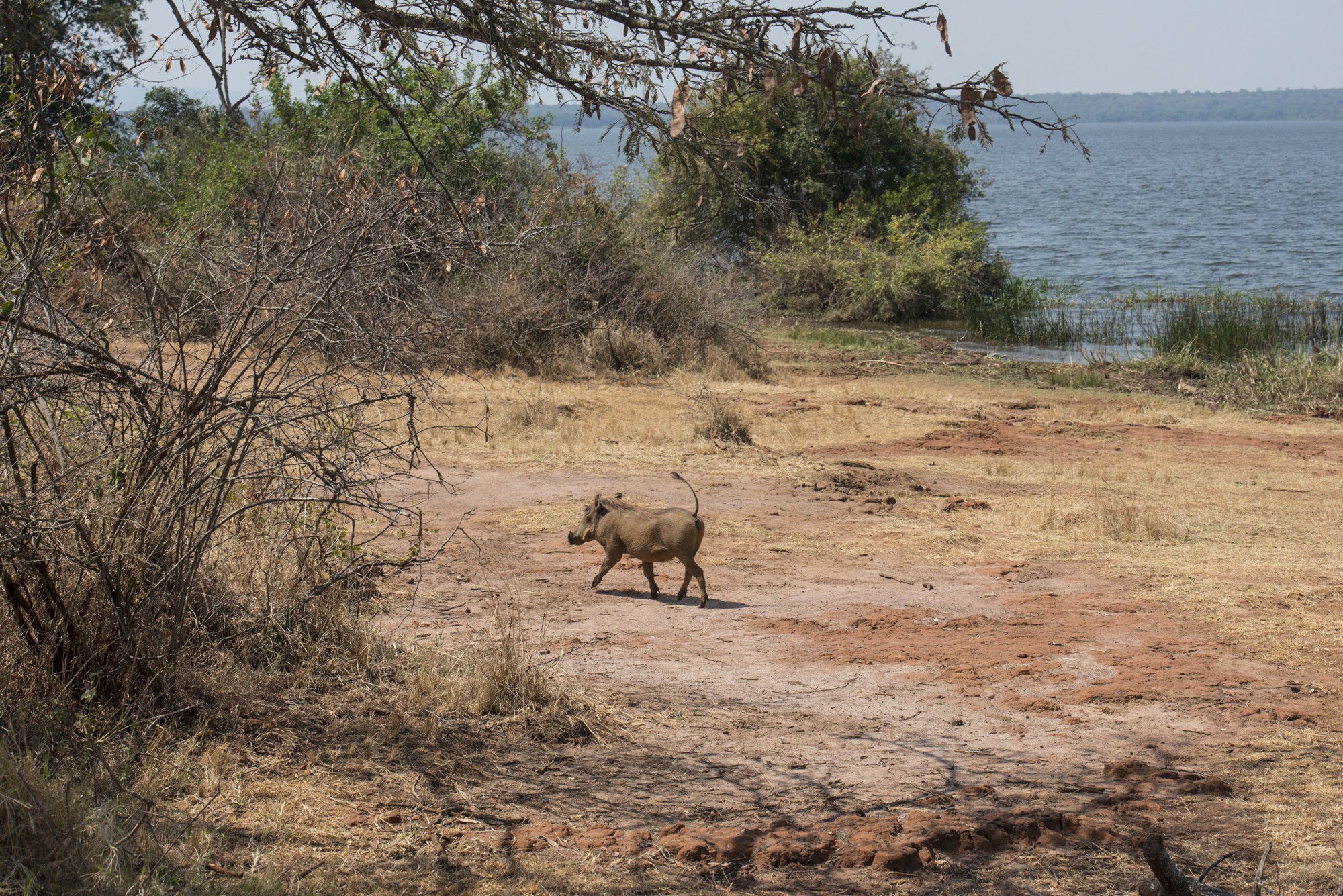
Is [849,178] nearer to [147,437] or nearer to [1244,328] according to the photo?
[1244,328]

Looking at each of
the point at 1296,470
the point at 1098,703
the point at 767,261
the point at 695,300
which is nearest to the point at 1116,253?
the point at 767,261

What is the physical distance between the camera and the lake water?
141 ft

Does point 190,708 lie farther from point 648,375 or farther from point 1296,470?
point 648,375

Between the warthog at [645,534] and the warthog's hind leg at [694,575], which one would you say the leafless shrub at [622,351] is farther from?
the warthog's hind leg at [694,575]

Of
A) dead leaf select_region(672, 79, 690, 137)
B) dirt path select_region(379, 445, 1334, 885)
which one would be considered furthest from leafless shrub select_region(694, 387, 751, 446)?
dead leaf select_region(672, 79, 690, 137)

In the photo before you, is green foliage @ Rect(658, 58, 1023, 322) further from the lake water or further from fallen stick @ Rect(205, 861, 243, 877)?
fallen stick @ Rect(205, 861, 243, 877)

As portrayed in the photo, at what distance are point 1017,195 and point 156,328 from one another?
9110 cm

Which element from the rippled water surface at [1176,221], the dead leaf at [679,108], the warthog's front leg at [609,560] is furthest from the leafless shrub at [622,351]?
the dead leaf at [679,108]

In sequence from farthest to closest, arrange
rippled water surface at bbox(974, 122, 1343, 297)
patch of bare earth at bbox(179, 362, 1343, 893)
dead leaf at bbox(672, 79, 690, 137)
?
1. rippled water surface at bbox(974, 122, 1343, 297)
2. patch of bare earth at bbox(179, 362, 1343, 893)
3. dead leaf at bbox(672, 79, 690, 137)

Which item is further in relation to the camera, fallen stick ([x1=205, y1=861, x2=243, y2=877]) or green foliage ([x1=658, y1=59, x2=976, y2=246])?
green foliage ([x1=658, y1=59, x2=976, y2=246])

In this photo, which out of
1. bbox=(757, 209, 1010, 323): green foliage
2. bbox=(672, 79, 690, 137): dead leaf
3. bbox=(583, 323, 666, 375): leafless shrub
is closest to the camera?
bbox=(672, 79, 690, 137): dead leaf

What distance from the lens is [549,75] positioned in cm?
442

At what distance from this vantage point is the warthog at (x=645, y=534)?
24.9ft

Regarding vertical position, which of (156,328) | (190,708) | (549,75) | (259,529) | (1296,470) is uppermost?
(549,75)
